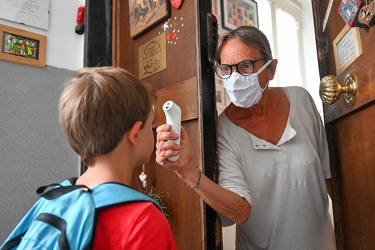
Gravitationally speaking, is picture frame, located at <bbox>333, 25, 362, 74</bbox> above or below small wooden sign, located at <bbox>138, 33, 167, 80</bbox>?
below

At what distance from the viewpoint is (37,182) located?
1351 mm

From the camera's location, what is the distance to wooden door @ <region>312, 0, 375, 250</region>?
25.6 inches

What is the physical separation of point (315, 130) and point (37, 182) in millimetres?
1117

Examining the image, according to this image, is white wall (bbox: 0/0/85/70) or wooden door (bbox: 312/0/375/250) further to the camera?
white wall (bbox: 0/0/85/70)

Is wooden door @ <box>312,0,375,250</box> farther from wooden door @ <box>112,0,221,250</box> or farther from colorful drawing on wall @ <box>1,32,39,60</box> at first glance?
colorful drawing on wall @ <box>1,32,39,60</box>

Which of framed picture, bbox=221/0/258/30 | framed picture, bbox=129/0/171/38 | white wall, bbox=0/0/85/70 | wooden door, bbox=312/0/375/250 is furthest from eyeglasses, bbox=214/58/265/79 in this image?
framed picture, bbox=221/0/258/30

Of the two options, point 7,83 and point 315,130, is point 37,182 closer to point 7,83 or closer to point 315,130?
point 7,83

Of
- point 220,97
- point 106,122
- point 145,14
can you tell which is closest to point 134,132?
point 106,122

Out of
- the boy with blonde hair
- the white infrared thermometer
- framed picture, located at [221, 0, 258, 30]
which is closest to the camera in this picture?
the boy with blonde hair

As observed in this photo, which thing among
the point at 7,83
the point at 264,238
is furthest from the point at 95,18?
the point at 264,238

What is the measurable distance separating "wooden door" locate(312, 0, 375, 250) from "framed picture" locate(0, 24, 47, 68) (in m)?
1.13

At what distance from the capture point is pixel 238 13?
7.70ft

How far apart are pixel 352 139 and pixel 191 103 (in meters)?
0.47

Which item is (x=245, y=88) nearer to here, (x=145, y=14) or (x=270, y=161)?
(x=270, y=161)
